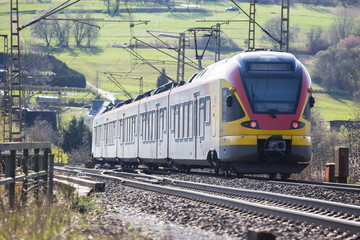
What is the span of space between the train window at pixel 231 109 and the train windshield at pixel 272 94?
0.34 m

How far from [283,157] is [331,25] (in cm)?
14120

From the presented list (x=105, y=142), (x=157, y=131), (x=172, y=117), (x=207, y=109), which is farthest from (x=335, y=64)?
(x=207, y=109)

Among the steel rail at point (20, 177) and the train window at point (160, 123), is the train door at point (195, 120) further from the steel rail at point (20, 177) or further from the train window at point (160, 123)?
the steel rail at point (20, 177)

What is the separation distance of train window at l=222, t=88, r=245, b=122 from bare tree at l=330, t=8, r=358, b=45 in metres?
136

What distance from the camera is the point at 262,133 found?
710 inches

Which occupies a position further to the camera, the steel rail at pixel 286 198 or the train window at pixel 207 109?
the train window at pixel 207 109

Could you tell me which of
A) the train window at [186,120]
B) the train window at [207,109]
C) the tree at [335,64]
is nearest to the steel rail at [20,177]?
the train window at [207,109]

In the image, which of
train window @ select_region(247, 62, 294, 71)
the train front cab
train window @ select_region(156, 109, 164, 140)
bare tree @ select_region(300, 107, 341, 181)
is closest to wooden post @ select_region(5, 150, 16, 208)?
the train front cab

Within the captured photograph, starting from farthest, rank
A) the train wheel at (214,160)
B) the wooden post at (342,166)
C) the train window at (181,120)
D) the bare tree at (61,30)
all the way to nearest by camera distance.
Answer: the bare tree at (61,30) → the train window at (181,120) → the wooden post at (342,166) → the train wheel at (214,160)

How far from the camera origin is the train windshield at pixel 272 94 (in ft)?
59.2

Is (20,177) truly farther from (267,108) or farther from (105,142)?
(105,142)

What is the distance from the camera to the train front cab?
18000mm

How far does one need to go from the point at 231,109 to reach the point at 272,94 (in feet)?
3.58

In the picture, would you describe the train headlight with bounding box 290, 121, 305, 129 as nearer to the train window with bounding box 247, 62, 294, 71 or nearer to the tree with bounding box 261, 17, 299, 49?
the train window with bounding box 247, 62, 294, 71
